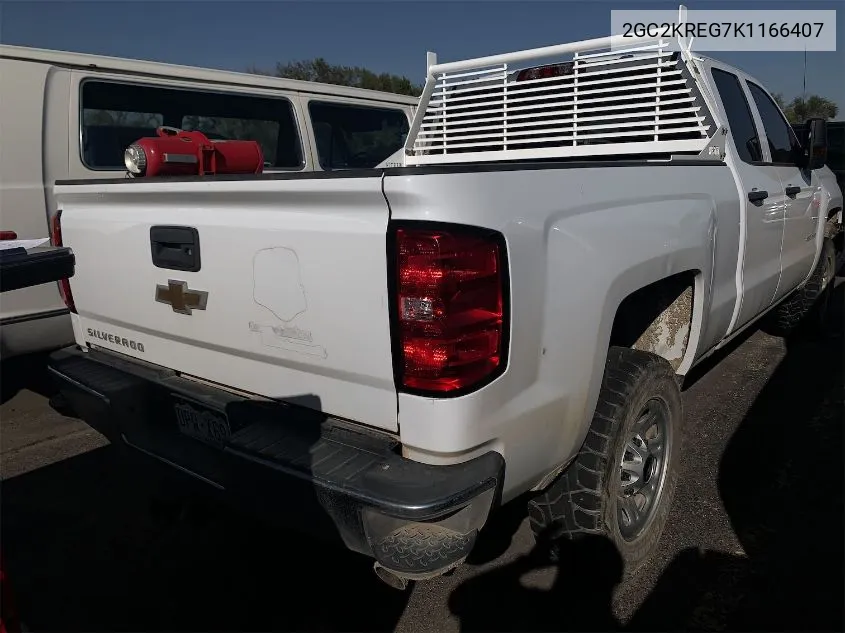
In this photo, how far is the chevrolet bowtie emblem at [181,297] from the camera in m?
2.29

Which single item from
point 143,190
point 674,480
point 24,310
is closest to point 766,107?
point 674,480

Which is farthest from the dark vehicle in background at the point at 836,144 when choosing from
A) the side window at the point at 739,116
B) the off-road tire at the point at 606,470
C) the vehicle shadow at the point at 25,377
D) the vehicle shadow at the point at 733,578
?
the vehicle shadow at the point at 25,377

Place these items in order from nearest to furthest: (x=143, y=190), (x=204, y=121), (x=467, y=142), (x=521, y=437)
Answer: (x=521, y=437) → (x=143, y=190) → (x=467, y=142) → (x=204, y=121)

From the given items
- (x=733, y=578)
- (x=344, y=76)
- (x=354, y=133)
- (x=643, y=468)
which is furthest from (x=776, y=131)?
(x=344, y=76)

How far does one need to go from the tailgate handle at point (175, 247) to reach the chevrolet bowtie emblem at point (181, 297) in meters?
0.07

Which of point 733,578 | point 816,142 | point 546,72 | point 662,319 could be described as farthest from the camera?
point 816,142

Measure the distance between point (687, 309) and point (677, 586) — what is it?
3.80 feet

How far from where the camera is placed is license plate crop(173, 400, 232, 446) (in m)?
2.25

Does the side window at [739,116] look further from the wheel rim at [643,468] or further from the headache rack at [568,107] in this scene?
the wheel rim at [643,468]

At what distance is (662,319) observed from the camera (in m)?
2.98

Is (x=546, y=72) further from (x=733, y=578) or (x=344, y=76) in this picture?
(x=344, y=76)

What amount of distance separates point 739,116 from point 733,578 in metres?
2.52

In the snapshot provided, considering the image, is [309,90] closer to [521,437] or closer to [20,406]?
[20,406]

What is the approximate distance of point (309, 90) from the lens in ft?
17.7
